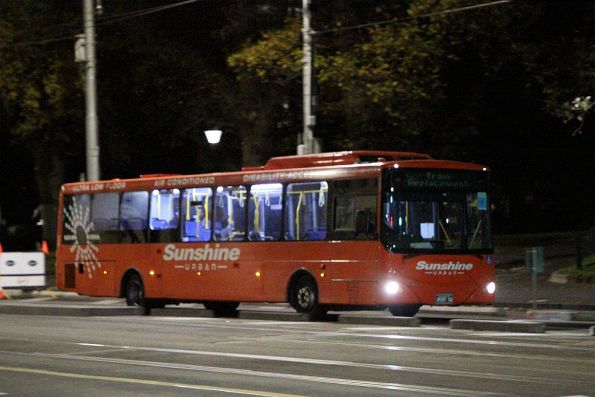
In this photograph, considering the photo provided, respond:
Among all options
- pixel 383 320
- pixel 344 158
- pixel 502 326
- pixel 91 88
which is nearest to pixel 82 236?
pixel 91 88

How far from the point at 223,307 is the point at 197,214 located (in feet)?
7.19

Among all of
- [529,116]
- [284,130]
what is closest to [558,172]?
[529,116]

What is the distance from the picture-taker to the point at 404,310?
2420cm

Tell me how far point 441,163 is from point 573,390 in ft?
36.8

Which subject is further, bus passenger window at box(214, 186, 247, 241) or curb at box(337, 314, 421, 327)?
bus passenger window at box(214, 186, 247, 241)

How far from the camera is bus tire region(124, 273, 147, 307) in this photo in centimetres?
2831

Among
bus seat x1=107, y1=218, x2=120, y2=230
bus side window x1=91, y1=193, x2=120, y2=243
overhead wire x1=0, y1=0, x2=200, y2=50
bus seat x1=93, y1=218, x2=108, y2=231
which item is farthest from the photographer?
overhead wire x1=0, y1=0, x2=200, y2=50

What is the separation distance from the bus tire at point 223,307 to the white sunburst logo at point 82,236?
10.00 feet

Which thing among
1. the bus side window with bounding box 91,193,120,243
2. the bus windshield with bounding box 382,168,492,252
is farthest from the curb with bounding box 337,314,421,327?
the bus side window with bounding box 91,193,120,243

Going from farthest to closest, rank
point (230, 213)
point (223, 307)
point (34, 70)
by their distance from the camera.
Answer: point (34, 70) → point (223, 307) → point (230, 213)

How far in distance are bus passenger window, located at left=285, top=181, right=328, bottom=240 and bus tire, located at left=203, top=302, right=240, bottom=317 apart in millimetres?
2812

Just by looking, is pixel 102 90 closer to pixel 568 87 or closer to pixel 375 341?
pixel 568 87

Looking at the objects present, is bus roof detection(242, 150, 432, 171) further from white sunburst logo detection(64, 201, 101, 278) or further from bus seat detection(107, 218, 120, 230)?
white sunburst logo detection(64, 201, 101, 278)

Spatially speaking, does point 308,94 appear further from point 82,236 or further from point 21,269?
point 21,269
